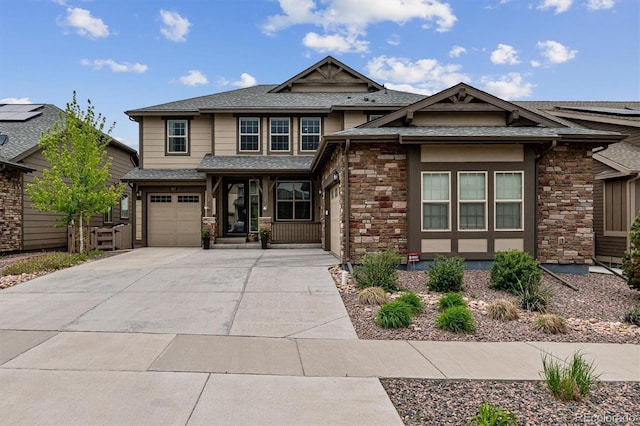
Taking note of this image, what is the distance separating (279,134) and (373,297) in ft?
37.3

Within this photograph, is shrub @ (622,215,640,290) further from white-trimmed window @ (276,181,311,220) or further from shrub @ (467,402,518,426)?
white-trimmed window @ (276,181,311,220)

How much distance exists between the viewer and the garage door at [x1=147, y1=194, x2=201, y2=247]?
1741 centimetres

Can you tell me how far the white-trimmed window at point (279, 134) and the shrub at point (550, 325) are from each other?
507 inches

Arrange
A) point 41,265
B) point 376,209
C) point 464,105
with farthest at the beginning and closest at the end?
point 464,105 < point 41,265 < point 376,209

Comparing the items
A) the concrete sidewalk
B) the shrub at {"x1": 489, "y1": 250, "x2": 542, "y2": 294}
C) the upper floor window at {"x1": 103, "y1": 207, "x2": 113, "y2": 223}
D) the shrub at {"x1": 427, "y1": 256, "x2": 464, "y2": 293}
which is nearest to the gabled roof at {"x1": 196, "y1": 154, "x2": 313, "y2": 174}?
the upper floor window at {"x1": 103, "y1": 207, "x2": 113, "y2": 223}

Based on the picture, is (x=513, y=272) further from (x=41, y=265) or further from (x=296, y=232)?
(x=41, y=265)

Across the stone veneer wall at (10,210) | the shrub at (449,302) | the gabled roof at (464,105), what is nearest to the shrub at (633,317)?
the shrub at (449,302)

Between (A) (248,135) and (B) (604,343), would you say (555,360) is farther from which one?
(A) (248,135)

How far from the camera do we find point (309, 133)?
1741 centimetres

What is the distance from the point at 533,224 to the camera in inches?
406

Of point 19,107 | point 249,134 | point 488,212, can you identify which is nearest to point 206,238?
point 249,134

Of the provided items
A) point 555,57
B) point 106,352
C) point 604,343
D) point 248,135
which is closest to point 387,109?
point 248,135

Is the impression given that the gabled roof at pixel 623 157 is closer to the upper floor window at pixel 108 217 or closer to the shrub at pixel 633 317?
the shrub at pixel 633 317

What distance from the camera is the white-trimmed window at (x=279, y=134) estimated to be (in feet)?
56.9
